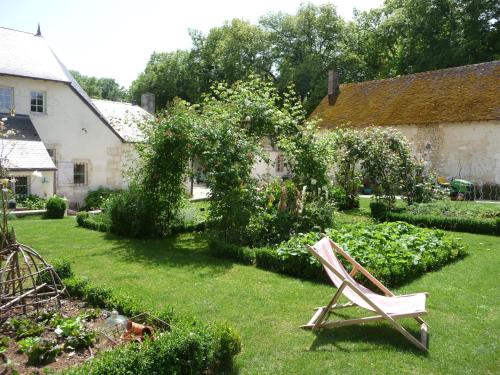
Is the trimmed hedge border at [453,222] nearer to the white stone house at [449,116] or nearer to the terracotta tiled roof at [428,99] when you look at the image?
the white stone house at [449,116]

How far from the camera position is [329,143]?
1380 centimetres

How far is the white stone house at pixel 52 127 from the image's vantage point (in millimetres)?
18297

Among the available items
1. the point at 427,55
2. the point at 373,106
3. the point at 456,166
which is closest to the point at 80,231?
the point at 456,166

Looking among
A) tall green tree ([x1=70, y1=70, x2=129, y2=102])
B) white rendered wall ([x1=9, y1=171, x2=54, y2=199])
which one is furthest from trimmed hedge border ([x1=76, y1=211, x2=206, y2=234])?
tall green tree ([x1=70, y1=70, x2=129, y2=102])

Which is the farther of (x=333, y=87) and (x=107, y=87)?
(x=107, y=87)

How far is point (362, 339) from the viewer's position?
562 centimetres

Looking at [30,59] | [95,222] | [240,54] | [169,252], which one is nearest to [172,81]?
[240,54]

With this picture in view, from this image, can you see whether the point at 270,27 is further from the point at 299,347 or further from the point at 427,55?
the point at 299,347

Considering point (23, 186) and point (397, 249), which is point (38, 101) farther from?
point (397, 249)

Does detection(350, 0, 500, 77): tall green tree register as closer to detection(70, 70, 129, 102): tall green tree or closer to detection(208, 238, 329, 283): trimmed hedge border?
detection(208, 238, 329, 283): trimmed hedge border

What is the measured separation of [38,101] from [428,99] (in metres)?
20.3

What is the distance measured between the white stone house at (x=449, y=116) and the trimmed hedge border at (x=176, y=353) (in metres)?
17.8

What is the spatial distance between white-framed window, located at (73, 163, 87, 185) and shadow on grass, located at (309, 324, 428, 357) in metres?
18.0

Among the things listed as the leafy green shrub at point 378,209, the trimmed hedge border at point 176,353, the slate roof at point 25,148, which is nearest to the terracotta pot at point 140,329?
the trimmed hedge border at point 176,353
